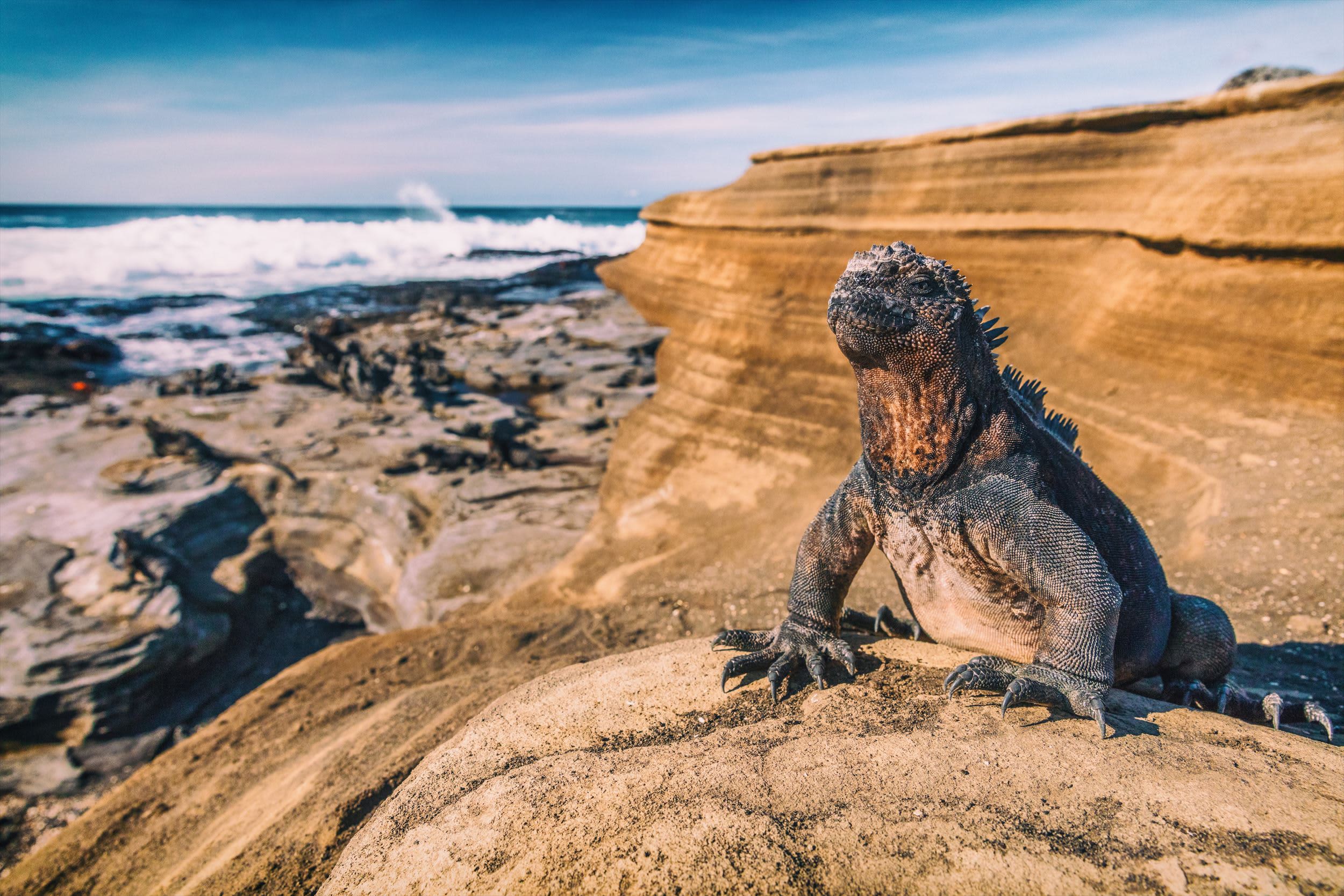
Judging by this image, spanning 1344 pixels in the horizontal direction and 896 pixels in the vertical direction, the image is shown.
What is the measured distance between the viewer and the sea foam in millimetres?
33531

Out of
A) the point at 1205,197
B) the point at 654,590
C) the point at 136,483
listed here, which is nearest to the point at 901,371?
the point at 654,590

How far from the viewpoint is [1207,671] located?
265cm

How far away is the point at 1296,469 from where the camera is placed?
520 cm

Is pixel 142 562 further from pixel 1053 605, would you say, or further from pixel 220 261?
pixel 220 261

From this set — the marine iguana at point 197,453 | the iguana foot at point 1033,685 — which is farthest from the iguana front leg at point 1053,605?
the marine iguana at point 197,453

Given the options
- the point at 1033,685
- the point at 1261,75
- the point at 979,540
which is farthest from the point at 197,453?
the point at 1261,75

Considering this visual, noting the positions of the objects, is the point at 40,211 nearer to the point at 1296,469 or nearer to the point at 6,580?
the point at 6,580

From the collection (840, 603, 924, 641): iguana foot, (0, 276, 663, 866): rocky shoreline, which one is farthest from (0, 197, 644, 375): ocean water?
(840, 603, 924, 641): iguana foot

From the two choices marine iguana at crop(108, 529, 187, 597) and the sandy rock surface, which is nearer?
the sandy rock surface

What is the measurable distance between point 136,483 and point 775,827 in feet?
34.4

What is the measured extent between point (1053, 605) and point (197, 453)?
37.7 ft

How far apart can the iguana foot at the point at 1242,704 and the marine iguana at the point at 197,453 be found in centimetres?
999

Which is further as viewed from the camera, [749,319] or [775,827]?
[749,319]

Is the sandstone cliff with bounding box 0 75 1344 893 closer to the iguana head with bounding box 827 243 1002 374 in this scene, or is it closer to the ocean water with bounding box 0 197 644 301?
the iguana head with bounding box 827 243 1002 374
